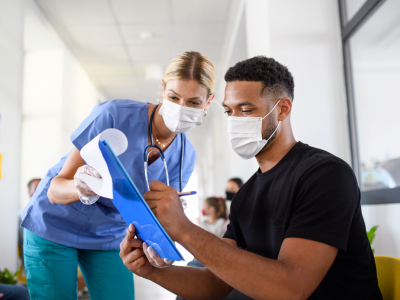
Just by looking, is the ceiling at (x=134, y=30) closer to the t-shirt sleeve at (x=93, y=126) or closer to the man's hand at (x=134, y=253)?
the t-shirt sleeve at (x=93, y=126)

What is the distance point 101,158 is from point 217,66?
193 inches

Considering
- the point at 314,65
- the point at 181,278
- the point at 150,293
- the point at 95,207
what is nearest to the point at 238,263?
the point at 181,278

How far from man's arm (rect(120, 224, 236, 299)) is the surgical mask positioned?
54cm

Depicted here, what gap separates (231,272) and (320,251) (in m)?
0.19

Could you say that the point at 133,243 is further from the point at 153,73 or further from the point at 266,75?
the point at 153,73

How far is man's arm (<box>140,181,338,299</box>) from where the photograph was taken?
0.64 m

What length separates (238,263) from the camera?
650mm

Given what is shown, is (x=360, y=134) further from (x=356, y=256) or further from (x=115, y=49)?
(x=115, y=49)

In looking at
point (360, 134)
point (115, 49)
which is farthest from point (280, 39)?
point (115, 49)

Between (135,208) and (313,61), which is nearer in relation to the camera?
(135,208)

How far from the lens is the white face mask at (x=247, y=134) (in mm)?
1045

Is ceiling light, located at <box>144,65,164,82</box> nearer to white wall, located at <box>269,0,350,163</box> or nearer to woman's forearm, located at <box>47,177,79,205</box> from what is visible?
white wall, located at <box>269,0,350,163</box>

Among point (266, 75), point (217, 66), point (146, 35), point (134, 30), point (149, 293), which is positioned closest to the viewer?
point (266, 75)

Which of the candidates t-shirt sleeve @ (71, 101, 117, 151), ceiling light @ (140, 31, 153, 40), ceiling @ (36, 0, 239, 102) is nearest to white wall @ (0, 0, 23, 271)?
ceiling @ (36, 0, 239, 102)
